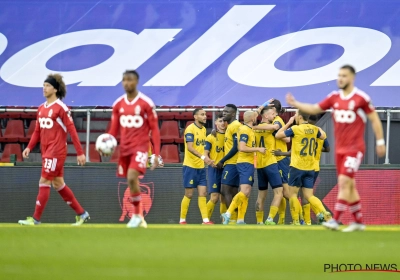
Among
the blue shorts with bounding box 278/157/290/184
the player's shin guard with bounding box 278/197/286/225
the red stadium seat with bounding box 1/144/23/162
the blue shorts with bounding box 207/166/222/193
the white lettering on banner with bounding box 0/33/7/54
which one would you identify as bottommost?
the player's shin guard with bounding box 278/197/286/225

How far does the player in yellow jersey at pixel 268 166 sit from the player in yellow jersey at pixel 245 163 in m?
0.31

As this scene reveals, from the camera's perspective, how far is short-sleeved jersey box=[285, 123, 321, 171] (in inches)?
589

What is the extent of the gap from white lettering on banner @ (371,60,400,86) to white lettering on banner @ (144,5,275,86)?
3.23 metres

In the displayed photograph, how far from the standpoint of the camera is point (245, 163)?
15234 millimetres

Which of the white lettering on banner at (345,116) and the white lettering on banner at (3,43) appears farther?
the white lettering on banner at (3,43)

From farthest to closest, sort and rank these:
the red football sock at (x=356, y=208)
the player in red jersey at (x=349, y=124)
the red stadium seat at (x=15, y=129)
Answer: the red stadium seat at (x=15, y=129) → the red football sock at (x=356, y=208) → the player in red jersey at (x=349, y=124)

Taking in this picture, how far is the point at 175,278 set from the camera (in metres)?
7.55

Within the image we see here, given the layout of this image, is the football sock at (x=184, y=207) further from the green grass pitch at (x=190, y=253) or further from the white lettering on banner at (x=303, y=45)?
the green grass pitch at (x=190, y=253)

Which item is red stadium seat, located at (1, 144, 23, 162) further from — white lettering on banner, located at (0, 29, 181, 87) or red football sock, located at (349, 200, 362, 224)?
red football sock, located at (349, 200, 362, 224)

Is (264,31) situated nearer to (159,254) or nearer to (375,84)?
(375,84)

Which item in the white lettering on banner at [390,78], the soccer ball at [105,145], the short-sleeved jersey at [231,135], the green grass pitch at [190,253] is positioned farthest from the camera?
the white lettering on banner at [390,78]

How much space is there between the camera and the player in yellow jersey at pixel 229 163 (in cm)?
1587

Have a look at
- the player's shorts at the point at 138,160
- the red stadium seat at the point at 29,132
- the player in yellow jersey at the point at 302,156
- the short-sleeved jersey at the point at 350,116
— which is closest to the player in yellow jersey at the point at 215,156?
the player in yellow jersey at the point at 302,156

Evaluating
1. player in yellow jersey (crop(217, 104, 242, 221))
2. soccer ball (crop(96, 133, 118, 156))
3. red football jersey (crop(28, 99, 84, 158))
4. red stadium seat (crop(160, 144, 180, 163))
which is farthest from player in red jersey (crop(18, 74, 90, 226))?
red stadium seat (crop(160, 144, 180, 163))
